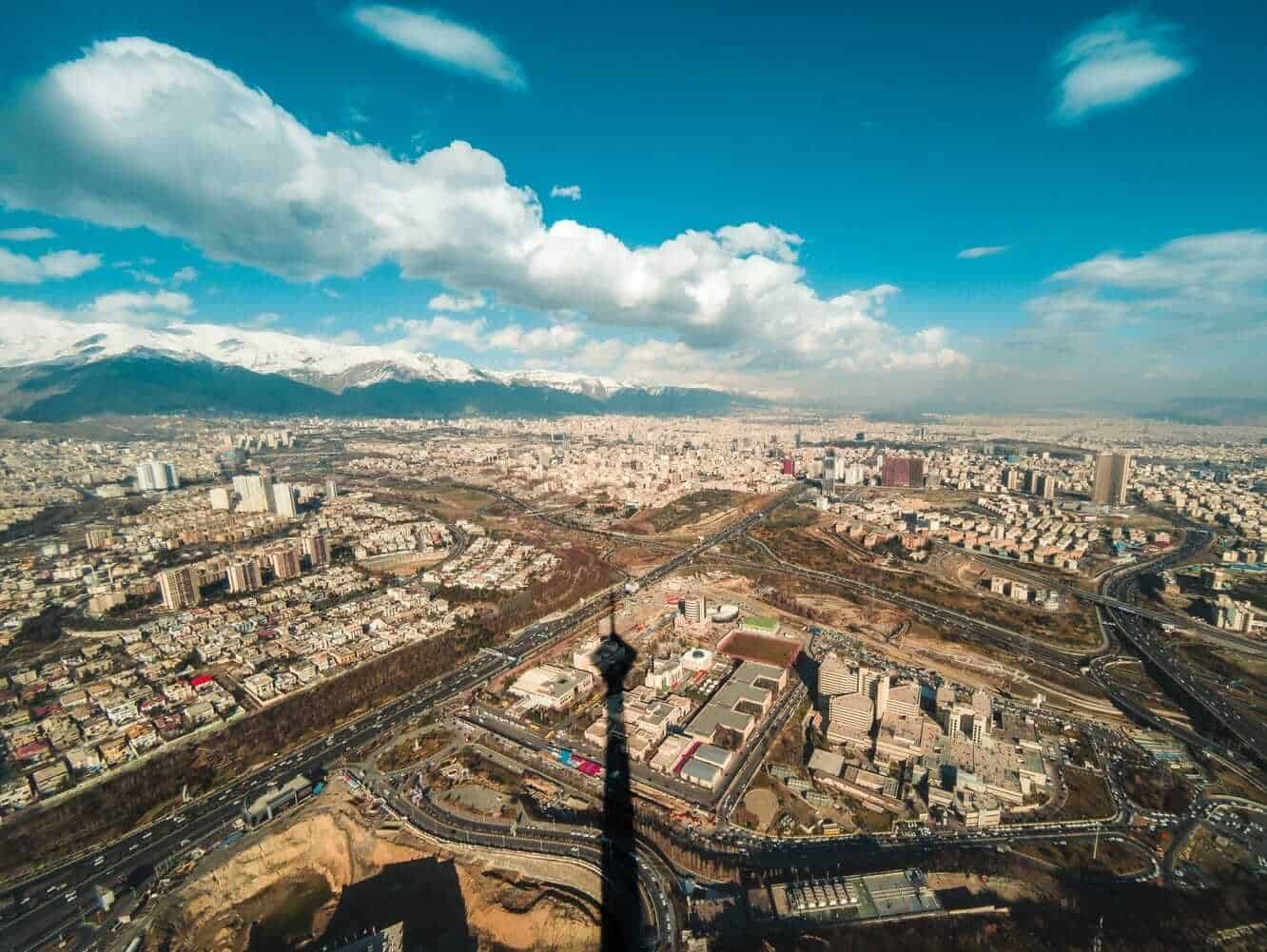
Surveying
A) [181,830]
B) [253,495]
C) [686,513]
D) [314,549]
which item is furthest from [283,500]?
[181,830]

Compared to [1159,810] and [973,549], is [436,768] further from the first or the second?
[973,549]

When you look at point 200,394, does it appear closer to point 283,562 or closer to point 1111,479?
point 283,562

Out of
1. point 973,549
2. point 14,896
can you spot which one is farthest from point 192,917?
point 973,549

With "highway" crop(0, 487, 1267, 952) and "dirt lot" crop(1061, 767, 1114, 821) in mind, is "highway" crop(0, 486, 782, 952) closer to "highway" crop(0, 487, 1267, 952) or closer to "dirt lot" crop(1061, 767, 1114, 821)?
"highway" crop(0, 487, 1267, 952)

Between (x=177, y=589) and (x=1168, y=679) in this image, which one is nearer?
(x=1168, y=679)

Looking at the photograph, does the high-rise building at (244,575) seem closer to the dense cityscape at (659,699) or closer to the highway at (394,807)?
the dense cityscape at (659,699)

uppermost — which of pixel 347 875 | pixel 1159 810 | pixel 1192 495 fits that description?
pixel 1192 495

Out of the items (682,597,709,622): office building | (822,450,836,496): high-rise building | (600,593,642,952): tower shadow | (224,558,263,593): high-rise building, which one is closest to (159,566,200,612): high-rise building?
(224,558,263,593): high-rise building
